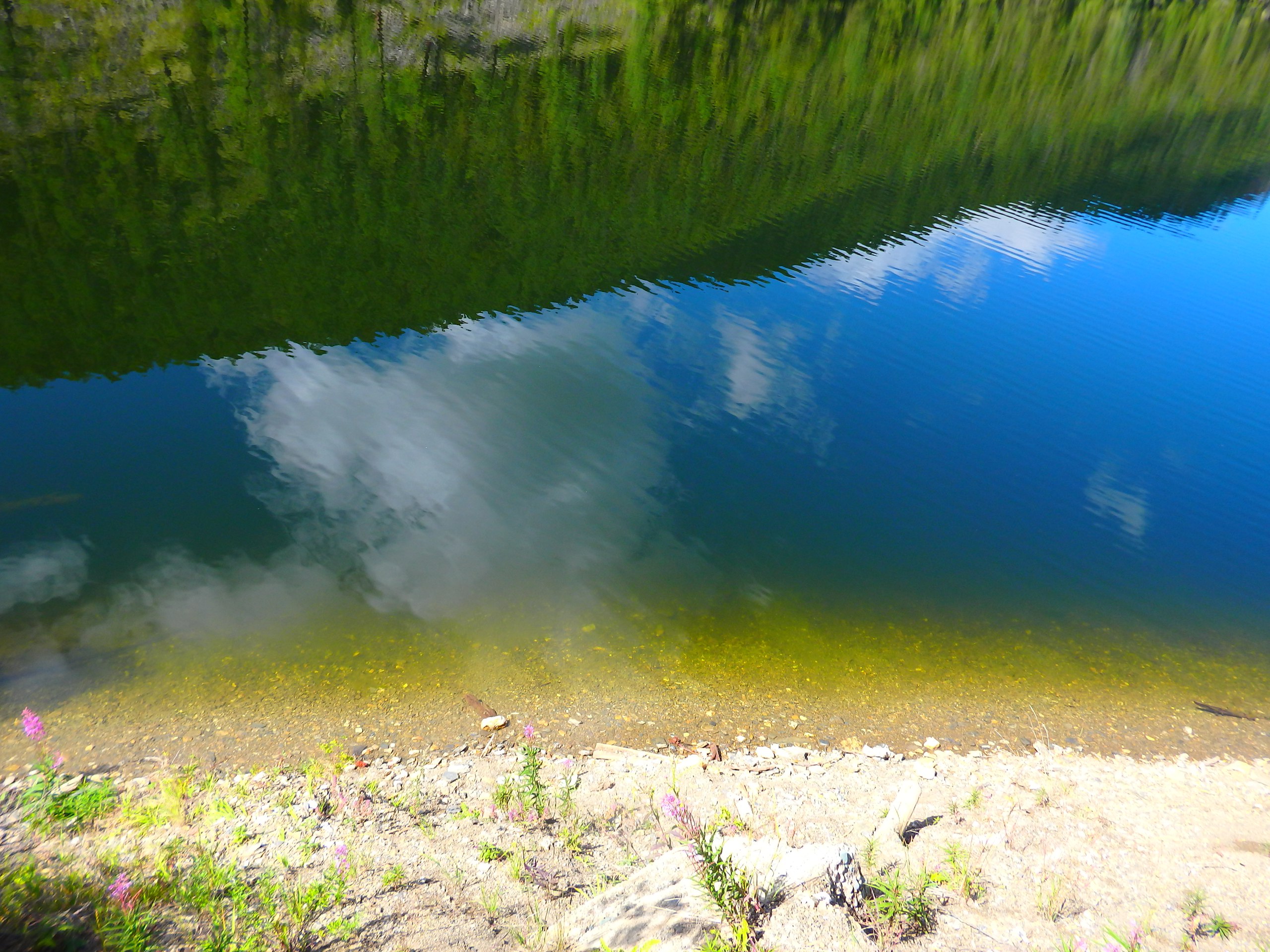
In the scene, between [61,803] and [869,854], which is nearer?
[869,854]

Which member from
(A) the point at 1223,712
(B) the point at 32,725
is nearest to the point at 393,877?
(B) the point at 32,725

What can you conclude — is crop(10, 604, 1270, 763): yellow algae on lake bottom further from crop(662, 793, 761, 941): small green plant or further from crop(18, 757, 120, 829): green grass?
crop(662, 793, 761, 941): small green plant

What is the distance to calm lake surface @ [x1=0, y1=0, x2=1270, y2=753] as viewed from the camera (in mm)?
10711

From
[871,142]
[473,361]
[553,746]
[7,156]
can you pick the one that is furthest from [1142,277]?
[7,156]

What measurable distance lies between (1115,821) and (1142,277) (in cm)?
3401

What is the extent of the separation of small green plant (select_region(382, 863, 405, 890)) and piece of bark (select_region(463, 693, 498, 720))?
120 inches

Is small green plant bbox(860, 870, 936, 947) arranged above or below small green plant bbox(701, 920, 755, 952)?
below

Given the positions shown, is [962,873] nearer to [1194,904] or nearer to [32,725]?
[1194,904]

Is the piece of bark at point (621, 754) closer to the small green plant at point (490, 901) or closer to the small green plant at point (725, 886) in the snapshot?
the small green plant at point (490, 901)

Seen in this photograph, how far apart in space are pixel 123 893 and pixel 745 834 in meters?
5.30

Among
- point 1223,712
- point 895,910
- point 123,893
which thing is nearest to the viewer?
point 123,893

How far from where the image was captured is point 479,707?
32.0 ft

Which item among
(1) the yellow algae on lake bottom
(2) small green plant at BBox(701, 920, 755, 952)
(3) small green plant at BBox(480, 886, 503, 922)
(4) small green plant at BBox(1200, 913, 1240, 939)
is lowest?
(1) the yellow algae on lake bottom

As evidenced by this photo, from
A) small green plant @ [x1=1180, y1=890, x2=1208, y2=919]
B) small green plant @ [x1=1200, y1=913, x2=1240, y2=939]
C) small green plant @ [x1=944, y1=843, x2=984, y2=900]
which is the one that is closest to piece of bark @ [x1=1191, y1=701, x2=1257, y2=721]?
small green plant @ [x1=1180, y1=890, x2=1208, y2=919]
